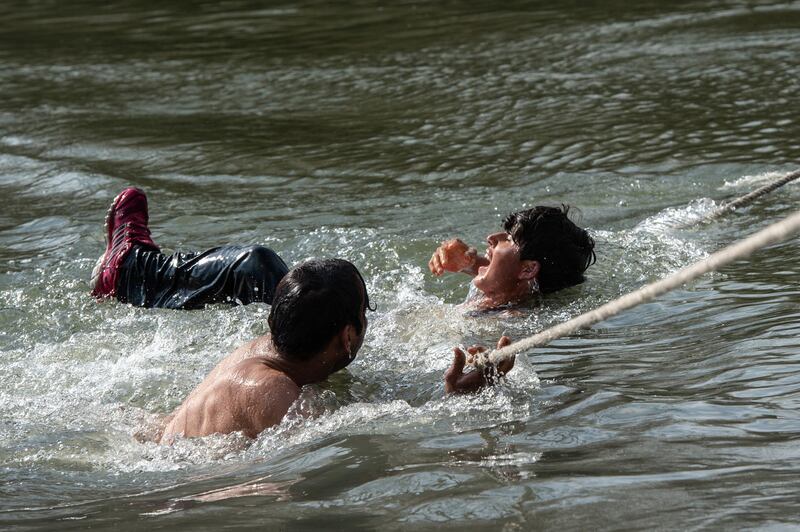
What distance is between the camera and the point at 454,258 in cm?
584

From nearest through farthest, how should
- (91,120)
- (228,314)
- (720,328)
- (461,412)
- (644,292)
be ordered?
1. (644,292)
2. (461,412)
3. (720,328)
4. (228,314)
5. (91,120)

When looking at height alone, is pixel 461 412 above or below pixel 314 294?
below

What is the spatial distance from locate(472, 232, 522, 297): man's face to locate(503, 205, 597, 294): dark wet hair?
4 cm

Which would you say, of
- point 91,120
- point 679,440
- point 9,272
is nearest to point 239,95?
point 91,120

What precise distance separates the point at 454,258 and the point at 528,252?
0.35 m

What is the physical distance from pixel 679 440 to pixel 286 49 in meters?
9.59

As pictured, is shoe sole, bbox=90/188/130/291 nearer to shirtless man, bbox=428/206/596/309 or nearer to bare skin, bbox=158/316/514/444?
shirtless man, bbox=428/206/596/309

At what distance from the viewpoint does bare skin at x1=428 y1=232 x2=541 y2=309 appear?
5797 millimetres

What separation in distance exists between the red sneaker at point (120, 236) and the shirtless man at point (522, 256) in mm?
1487

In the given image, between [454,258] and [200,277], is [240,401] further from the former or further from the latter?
[454,258]

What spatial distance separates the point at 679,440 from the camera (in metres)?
3.69

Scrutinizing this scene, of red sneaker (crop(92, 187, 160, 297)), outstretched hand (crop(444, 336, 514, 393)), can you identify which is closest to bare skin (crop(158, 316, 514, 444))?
outstretched hand (crop(444, 336, 514, 393))

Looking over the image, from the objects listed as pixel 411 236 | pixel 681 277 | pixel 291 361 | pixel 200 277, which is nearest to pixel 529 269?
pixel 411 236

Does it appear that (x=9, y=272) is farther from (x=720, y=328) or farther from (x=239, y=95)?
(x=239, y=95)
